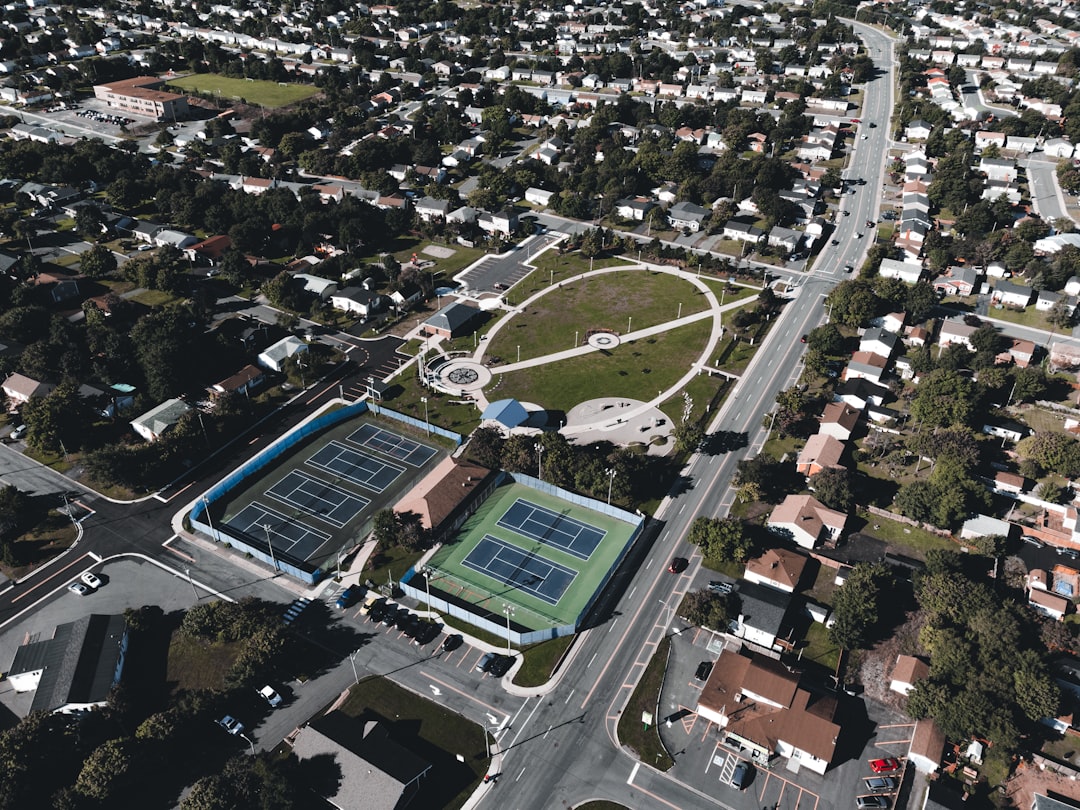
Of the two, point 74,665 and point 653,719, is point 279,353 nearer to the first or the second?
point 74,665

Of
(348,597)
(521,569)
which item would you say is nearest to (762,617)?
(521,569)

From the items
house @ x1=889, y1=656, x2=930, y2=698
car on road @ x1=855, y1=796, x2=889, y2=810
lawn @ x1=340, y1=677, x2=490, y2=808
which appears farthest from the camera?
house @ x1=889, y1=656, x2=930, y2=698

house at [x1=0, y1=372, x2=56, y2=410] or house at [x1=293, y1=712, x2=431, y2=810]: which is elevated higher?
house at [x1=293, y1=712, x2=431, y2=810]

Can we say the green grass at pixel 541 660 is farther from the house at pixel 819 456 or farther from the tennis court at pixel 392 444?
the house at pixel 819 456

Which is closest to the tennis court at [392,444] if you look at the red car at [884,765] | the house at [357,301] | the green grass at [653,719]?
the house at [357,301]

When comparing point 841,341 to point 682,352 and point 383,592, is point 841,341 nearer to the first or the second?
point 682,352

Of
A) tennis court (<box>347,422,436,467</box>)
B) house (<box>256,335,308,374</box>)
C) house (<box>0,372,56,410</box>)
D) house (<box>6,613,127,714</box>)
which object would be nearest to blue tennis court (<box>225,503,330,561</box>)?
tennis court (<box>347,422,436,467</box>)

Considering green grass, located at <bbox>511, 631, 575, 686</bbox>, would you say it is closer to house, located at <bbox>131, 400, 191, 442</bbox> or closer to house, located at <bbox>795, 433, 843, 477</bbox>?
house, located at <bbox>795, 433, 843, 477</bbox>
